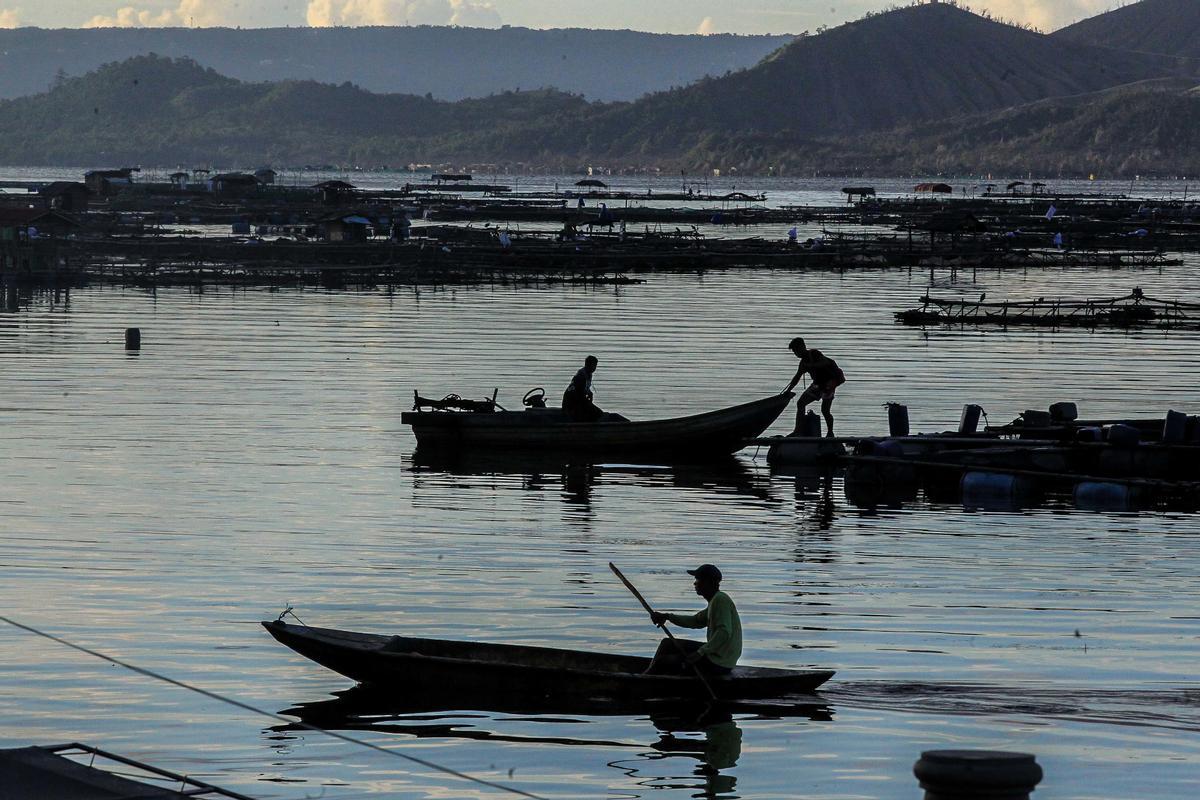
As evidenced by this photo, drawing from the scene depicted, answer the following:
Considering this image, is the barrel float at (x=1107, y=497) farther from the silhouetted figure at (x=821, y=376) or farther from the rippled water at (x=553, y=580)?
the silhouetted figure at (x=821, y=376)

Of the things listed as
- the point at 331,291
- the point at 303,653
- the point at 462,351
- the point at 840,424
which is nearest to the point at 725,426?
the point at 840,424

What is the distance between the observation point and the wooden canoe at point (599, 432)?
3050 cm

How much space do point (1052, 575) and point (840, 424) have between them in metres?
14.7

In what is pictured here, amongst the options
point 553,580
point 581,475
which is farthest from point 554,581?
point 581,475

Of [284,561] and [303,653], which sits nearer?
[303,653]

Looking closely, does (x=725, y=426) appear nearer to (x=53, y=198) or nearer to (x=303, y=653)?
(x=303, y=653)

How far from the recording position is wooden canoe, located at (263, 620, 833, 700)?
14797mm

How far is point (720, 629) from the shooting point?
582 inches

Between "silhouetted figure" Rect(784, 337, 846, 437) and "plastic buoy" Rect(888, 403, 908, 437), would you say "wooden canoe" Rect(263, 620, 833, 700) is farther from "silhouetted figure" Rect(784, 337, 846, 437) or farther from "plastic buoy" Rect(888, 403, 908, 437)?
"plastic buoy" Rect(888, 403, 908, 437)

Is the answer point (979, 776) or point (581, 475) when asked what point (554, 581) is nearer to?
point (581, 475)

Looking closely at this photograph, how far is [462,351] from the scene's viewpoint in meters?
50.7

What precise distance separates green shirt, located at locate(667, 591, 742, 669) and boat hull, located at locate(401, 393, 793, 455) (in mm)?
15344

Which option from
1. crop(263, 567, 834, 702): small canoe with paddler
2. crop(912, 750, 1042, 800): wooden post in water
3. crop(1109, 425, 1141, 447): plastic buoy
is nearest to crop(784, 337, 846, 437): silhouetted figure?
crop(1109, 425, 1141, 447): plastic buoy

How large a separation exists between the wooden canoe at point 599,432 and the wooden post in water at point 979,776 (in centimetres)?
2296
